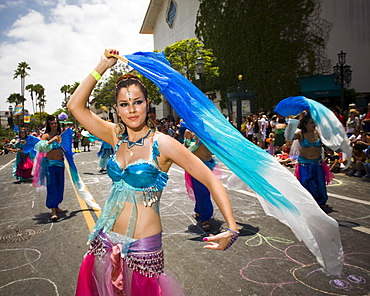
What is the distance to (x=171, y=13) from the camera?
41281 mm

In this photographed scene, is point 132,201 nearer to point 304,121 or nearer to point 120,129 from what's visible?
point 120,129

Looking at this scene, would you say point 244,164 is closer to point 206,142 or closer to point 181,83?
point 206,142

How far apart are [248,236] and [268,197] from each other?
2941 millimetres

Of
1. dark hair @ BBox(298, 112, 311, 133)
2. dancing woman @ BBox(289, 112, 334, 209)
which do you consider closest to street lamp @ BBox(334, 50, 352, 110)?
dancing woman @ BBox(289, 112, 334, 209)

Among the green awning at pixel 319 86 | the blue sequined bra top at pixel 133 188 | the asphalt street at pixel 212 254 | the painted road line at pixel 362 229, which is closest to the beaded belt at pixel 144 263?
the blue sequined bra top at pixel 133 188

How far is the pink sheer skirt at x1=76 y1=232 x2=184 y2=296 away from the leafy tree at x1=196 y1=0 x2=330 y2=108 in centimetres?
2412

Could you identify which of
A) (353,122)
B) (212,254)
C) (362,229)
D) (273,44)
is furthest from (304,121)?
(273,44)

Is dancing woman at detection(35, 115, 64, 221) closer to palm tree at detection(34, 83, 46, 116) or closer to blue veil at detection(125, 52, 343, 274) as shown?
blue veil at detection(125, 52, 343, 274)

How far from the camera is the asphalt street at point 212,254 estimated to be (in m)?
3.42

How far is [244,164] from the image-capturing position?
2.17 metres

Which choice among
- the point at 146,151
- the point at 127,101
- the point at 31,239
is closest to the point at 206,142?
the point at 146,151

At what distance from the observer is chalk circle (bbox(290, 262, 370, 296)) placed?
3.23 metres

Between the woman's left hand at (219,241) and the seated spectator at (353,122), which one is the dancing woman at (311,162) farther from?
the seated spectator at (353,122)

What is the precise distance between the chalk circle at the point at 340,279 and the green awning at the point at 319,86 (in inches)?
811
